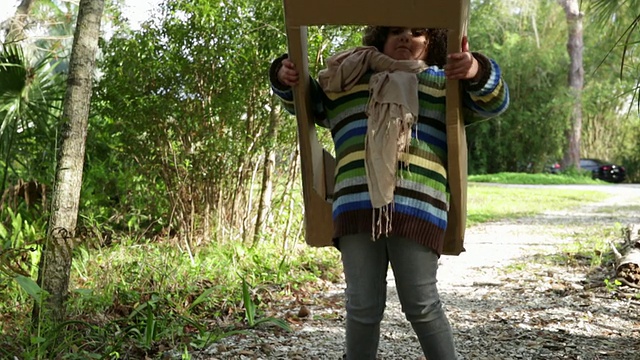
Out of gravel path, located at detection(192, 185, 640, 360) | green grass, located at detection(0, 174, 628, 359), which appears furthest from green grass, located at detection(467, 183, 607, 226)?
green grass, located at detection(0, 174, 628, 359)

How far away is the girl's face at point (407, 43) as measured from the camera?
7.32 feet

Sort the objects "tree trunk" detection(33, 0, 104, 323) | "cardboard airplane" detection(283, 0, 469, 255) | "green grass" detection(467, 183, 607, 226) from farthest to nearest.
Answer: "green grass" detection(467, 183, 607, 226) → "tree trunk" detection(33, 0, 104, 323) → "cardboard airplane" detection(283, 0, 469, 255)

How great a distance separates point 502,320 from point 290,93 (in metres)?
2.17

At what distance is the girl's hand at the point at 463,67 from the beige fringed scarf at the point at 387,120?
0.51ft

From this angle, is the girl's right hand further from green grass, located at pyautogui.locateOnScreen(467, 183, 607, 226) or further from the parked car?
the parked car

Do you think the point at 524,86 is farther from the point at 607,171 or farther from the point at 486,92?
the point at 486,92

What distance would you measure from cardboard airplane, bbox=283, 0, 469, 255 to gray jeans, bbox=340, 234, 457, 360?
19cm

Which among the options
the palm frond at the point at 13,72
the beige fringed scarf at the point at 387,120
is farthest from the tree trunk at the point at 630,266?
the palm frond at the point at 13,72

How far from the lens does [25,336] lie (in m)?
2.89

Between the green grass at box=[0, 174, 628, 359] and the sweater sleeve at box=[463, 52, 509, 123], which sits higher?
the sweater sleeve at box=[463, 52, 509, 123]

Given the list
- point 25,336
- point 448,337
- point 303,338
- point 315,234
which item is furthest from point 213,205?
point 448,337

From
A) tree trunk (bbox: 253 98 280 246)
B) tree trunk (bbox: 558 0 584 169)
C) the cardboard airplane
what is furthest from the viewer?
tree trunk (bbox: 558 0 584 169)

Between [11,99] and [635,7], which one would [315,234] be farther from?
[635,7]

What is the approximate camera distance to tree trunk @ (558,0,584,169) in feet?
73.6
